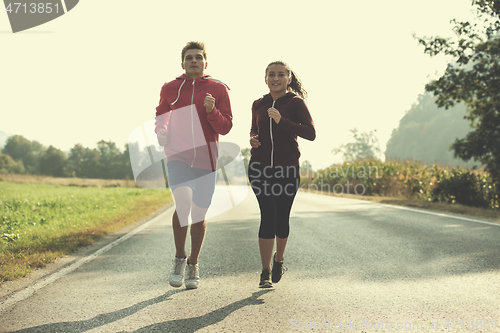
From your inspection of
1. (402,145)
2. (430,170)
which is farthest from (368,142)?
(430,170)

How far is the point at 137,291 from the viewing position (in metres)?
3.85

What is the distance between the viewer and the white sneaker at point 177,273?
369 centimetres

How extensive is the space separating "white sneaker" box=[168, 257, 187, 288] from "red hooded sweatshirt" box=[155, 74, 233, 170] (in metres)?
0.90

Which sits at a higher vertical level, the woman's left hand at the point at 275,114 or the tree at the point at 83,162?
the tree at the point at 83,162

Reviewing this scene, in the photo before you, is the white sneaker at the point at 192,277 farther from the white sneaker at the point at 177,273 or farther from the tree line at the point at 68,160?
the tree line at the point at 68,160

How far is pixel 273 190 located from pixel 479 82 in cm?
1466

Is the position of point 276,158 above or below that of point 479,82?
below

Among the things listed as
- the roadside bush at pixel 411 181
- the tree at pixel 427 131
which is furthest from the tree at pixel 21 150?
the tree at pixel 427 131

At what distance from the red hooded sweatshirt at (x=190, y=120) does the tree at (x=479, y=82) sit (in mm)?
13277

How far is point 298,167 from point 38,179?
4670 cm

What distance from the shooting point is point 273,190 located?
12.4 feet

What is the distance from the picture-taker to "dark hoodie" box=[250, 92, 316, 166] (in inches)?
146

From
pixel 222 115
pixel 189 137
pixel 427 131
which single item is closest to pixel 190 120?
pixel 189 137

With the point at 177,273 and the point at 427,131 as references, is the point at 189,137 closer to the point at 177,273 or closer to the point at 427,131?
the point at 177,273
